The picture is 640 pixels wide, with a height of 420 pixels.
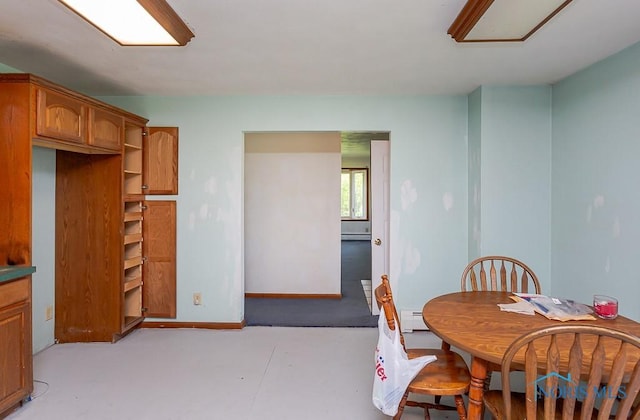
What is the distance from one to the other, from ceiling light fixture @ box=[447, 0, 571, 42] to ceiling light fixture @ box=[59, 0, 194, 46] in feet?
5.13

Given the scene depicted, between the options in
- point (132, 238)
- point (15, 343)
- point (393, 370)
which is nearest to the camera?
point (393, 370)

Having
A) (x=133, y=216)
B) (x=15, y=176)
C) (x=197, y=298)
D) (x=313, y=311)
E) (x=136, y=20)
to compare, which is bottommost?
(x=313, y=311)

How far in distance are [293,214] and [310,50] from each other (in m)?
2.90

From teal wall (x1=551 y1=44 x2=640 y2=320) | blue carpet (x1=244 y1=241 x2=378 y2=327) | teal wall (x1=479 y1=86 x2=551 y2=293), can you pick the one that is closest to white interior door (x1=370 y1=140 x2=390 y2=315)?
blue carpet (x1=244 y1=241 x2=378 y2=327)

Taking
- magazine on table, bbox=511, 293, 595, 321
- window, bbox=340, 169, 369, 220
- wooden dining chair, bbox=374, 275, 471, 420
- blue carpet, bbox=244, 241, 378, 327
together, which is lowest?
blue carpet, bbox=244, 241, 378, 327

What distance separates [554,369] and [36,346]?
3.77 metres

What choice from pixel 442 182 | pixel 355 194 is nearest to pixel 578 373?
pixel 442 182

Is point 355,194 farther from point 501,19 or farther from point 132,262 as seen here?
point 501,19

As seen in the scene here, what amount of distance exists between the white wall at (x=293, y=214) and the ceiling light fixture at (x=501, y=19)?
3.04m

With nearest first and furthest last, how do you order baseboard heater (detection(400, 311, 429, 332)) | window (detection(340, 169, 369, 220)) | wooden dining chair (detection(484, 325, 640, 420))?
wooden dining chair (detection(484, 325, 640, 420)) < baseboard heater (detection(400, 311, 429, 332)) < window (detection(340, 169, 369, 220))

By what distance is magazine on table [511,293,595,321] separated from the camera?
78.9 inches

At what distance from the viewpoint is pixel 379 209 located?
445 cm

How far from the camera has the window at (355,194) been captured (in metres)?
11.4

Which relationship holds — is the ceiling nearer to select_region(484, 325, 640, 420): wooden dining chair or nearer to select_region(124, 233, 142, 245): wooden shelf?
select_region(124, 233, 142, 245): wooden shelf
